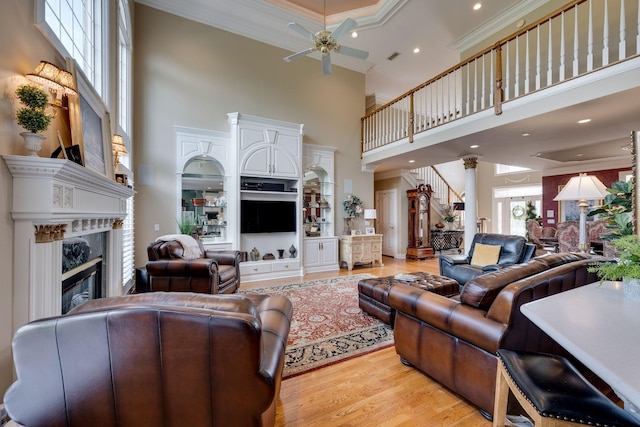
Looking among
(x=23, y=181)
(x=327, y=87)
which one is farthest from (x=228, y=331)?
(x=327, y=87)

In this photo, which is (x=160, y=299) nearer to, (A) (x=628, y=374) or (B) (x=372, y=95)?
(A) (x=628, y=374)

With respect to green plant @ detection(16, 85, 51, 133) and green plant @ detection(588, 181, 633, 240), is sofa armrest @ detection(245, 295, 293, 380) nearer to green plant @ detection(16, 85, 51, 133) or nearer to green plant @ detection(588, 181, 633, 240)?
green plant @ detection(16, 85, 51, 133)

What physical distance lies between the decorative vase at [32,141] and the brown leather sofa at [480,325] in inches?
104

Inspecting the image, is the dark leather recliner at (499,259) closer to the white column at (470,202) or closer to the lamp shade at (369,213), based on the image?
the white column at (470,202)

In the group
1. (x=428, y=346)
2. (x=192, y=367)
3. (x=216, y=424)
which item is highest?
(x=192, y=367)

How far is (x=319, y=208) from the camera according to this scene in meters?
6.33

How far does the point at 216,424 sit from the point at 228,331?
0.37m

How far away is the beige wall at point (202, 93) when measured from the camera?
463 cm

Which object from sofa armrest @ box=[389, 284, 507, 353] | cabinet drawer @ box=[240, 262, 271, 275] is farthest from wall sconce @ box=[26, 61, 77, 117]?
cabinet drawer @ box=[240, 262, 271, 275]

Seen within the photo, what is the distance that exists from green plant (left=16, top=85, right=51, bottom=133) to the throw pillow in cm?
504

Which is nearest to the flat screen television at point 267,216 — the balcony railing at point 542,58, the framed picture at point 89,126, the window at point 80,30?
the framed picture at point 89,126

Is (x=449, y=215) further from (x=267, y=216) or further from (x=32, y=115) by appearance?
(x=32, y=115)

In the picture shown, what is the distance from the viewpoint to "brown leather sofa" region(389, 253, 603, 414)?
1.59m

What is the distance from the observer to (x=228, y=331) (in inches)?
37.0
